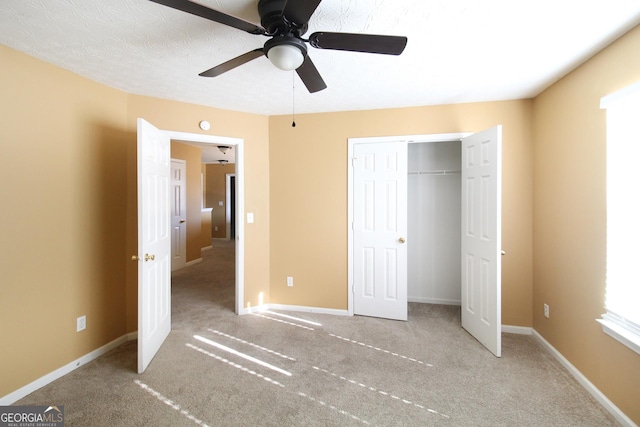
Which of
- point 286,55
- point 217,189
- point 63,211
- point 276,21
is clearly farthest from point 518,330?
point 217,189

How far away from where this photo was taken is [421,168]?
143 inches

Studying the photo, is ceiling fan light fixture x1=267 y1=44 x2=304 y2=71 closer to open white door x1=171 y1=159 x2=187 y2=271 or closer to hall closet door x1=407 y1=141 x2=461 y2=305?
hall closet door x1=407 y1=141 x2=461 y2=305

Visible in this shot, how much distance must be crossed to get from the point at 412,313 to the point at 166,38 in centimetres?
353

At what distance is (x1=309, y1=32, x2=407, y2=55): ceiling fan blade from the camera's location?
127 centimetres

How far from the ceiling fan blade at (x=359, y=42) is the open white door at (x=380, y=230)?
1.79 metres

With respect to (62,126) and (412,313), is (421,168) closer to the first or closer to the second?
(412,313)

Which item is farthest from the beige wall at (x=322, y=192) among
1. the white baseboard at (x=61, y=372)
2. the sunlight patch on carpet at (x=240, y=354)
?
the white baseboard at (x=61, y=372)

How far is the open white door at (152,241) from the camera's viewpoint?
6.94 feet

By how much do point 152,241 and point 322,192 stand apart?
5.95 ft

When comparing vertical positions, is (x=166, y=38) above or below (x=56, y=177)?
above

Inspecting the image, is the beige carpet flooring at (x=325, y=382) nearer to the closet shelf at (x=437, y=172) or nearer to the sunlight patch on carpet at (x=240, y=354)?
the sunlight patch on carpet at (x=240, y=354)

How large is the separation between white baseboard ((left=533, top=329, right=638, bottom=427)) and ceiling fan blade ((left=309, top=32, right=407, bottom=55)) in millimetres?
2523

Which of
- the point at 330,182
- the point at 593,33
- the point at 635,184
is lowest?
the point at 635,184

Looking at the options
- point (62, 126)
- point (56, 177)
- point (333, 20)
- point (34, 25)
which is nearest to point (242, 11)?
point (333, 20)
